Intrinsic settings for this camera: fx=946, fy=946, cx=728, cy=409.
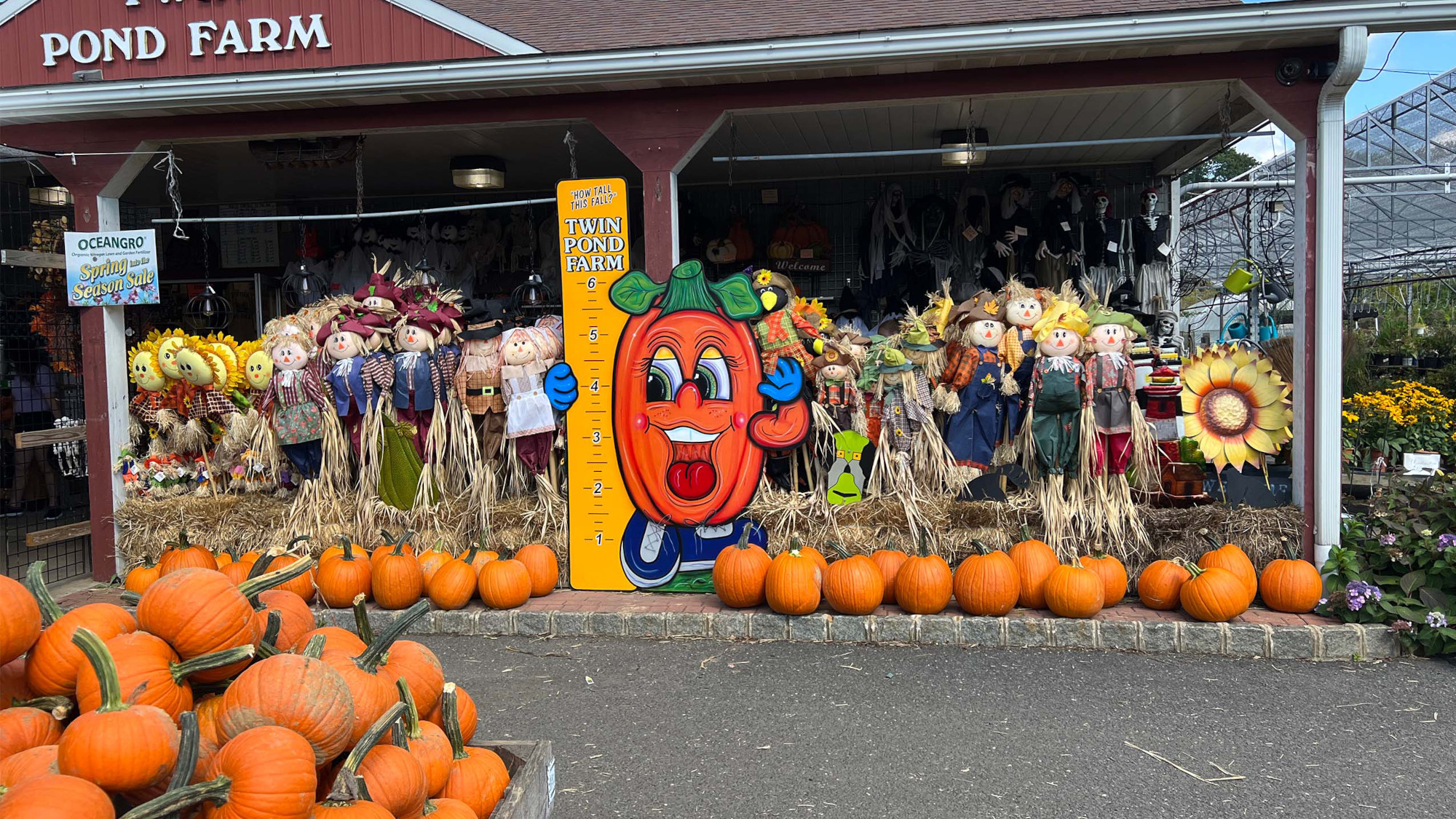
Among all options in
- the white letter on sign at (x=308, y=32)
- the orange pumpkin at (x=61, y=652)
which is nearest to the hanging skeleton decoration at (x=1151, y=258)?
the white letter on sign at (x=308, y=32)

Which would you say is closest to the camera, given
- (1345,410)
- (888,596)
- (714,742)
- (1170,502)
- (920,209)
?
(714,742)

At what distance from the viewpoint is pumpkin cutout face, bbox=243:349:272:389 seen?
6.30 metres

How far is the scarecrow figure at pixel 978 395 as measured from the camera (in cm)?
562

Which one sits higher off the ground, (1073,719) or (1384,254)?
(1384,254)

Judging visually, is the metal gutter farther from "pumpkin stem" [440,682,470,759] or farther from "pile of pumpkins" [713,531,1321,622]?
"pumpkin stem" [440,682,470,759]

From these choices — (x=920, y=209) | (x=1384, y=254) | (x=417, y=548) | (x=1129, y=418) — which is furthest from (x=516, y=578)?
(x=1384, y=254)

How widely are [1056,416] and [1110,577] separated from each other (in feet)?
3.13

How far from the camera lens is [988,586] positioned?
16.1 ft

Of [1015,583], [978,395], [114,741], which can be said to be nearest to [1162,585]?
[1015,583]

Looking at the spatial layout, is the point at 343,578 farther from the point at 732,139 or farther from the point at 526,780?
the point at 732,139

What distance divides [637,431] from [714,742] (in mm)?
2286

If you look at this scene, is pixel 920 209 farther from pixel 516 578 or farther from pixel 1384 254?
pixel 1384 254

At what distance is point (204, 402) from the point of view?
6.48 m

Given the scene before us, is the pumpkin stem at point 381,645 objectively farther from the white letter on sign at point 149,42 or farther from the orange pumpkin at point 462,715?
the white letter on sign at point 149,42
